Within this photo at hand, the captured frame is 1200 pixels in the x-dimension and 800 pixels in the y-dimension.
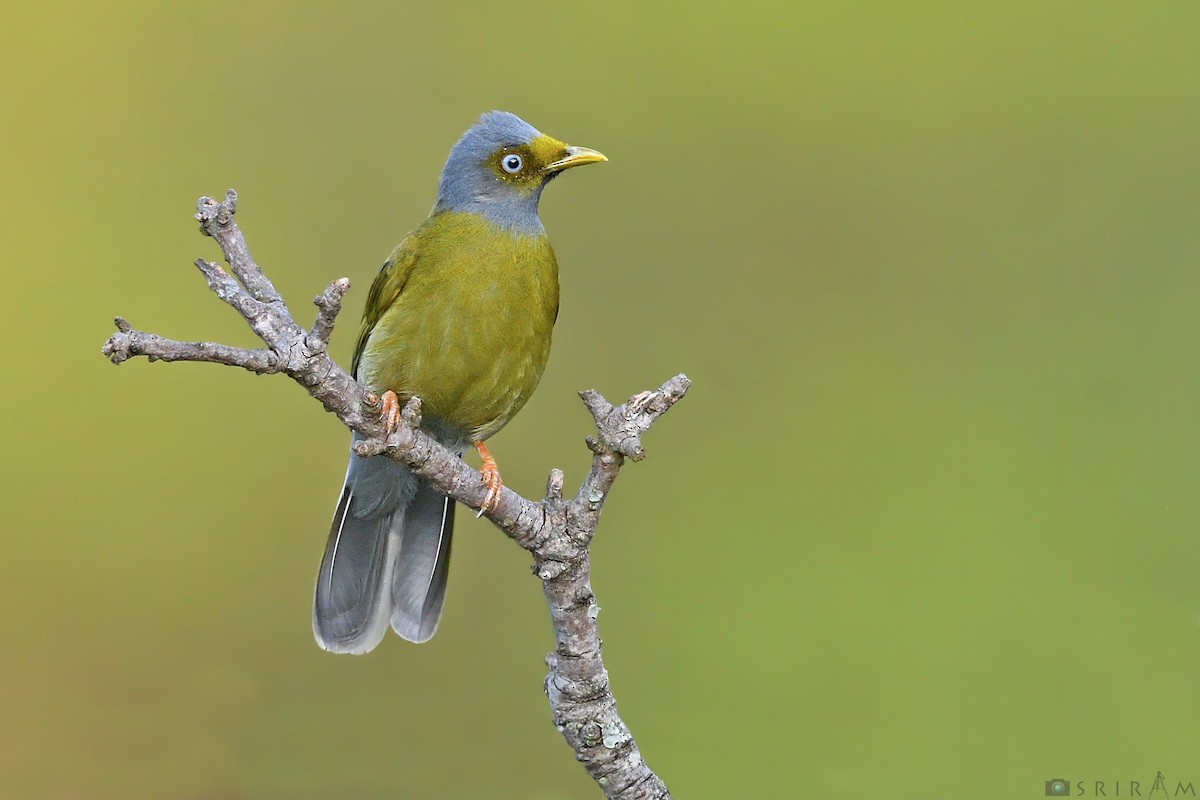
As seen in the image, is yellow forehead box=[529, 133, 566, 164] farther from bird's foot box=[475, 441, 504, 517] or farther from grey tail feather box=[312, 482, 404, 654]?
grey tail feather box=[312, 482, 404, 654]

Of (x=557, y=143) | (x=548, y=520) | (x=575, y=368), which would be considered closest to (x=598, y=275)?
(x=575, y=368)

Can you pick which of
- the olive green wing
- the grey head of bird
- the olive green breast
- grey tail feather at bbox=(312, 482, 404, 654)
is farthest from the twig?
the grey head of bird

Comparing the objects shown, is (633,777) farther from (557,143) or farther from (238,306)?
(557,143)

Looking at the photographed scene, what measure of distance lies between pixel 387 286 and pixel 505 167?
0.56 metres

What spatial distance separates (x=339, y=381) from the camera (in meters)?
2.63

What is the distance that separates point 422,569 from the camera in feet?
12.8

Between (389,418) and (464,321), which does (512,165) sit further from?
(389,418)

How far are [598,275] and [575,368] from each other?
555mm

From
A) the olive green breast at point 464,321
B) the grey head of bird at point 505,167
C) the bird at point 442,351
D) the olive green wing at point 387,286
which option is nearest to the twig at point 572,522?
the bird at point 442,351

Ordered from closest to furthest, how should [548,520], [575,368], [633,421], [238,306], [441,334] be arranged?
[238,306] < [633,421] < [548,520] < [441,334] < [575,368]

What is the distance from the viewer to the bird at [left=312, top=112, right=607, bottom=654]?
11.5 ft

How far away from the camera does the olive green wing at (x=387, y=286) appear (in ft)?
11.9

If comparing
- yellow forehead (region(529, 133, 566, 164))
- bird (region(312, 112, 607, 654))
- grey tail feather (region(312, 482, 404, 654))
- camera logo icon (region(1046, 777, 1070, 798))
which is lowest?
camera logo icon (region(1046, 777, 1070, 798))

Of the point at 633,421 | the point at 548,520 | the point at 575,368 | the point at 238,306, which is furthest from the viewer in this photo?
the point at 575,368
